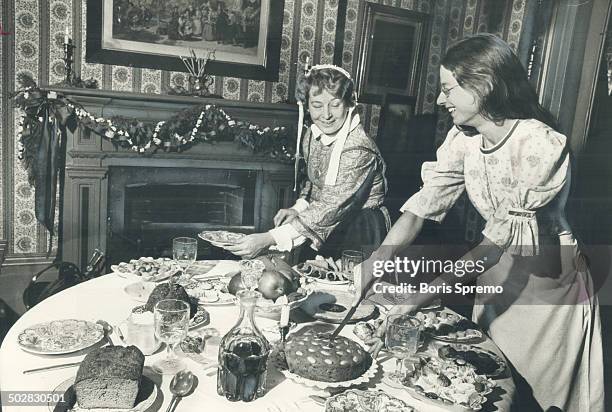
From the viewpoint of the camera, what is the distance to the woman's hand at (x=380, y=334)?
1121 millimetres

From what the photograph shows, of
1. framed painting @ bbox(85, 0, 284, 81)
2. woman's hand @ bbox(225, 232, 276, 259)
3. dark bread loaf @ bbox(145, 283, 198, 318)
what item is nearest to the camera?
dark bread loaf @ bbox(145, 283, 198, 318)

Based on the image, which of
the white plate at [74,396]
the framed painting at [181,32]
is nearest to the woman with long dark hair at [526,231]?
the white plate at [74,396]

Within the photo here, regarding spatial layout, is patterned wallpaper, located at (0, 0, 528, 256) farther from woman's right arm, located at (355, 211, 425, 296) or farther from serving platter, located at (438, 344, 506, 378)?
serving platter, located at (438, 344, 506, 378)

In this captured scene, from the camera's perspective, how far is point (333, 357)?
97cm

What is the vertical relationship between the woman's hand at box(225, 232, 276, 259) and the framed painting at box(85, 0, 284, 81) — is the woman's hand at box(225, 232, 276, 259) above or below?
below

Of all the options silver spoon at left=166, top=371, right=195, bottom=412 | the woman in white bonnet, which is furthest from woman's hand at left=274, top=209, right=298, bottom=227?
silver spoon at left=166, top=371, right=195, bottom=412

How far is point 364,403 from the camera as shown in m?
0.88

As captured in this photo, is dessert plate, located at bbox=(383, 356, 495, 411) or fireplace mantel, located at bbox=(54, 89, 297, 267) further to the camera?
fireplace mantel, located at bbox=(54, 89, 297, 267)

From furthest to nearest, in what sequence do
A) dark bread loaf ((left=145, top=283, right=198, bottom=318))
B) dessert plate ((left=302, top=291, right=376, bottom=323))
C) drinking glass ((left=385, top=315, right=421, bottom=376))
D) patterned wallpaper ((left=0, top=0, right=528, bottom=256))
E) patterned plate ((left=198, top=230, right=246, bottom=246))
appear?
patterned wallpaper ((left=0, top=0, right=528, bottom=256))
patterned plate ((left=198, top=230, right=246, bottom=246))
dessert plate ((left=302, top=291, right=376, bottom=323))
dark bread loaf ((left=145, top=283, right=198, bottom=318))
drinking glass ((left=385, top=315, right=421, bottom=376))

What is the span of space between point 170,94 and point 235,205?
812 millimetres

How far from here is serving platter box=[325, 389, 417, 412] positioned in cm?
87

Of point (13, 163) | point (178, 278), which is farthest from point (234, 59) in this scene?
point (178, 278)

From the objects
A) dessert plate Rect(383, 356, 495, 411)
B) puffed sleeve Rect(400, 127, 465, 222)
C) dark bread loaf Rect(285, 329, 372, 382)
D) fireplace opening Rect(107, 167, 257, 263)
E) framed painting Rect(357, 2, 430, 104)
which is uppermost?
framed painting Rect(357, 2, 430, 104)

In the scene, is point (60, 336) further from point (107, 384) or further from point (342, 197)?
point (342, 197)
